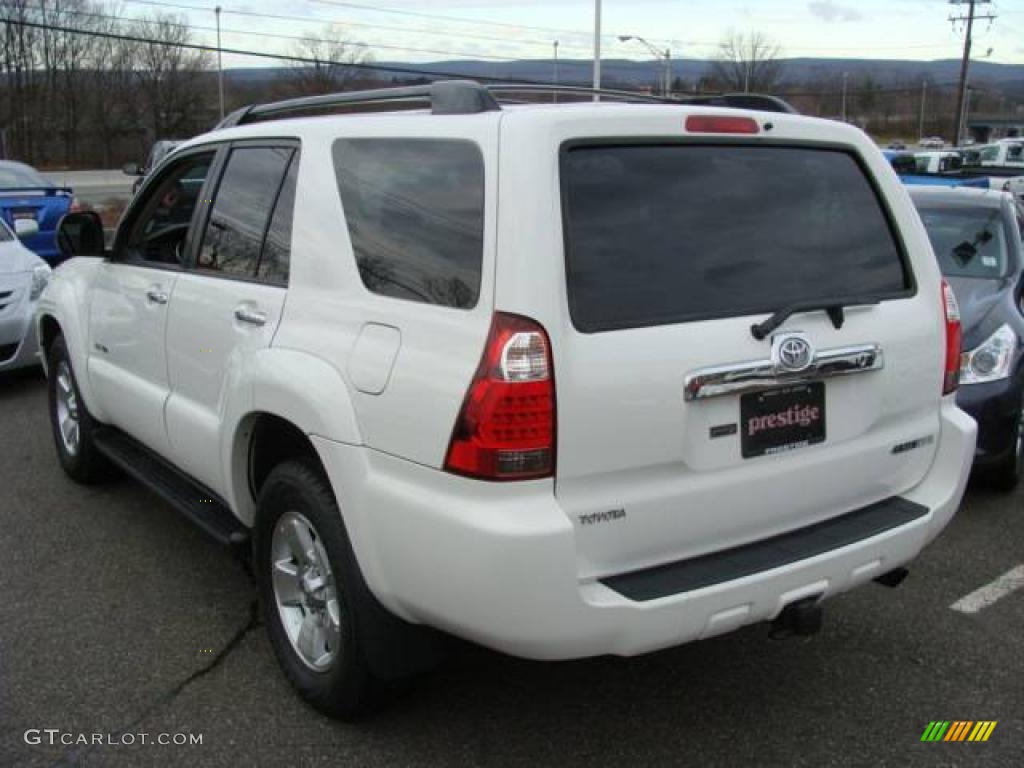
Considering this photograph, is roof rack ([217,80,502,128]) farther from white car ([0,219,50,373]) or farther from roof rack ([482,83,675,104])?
white car ([0,219,50,373])

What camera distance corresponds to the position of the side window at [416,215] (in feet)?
8.47

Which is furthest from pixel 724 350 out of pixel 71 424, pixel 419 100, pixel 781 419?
pixel 71 424

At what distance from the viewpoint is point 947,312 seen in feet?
10.8

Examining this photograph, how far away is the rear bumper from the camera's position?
2.41 m

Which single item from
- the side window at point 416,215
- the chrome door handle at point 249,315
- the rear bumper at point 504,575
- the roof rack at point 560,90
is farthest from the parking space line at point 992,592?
the chrome door handle at point 249,315

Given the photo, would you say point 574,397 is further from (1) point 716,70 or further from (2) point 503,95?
(1) point 716,70

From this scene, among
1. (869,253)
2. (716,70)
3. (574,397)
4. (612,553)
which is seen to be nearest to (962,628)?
(869,253)

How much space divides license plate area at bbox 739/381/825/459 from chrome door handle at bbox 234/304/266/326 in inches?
62.8

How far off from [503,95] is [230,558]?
8.08 feet

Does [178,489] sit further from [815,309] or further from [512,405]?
[815,309]

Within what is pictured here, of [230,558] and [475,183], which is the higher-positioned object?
[475,183]

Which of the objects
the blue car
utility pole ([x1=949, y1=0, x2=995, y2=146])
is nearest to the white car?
the blue car

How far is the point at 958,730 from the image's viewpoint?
10.3 feet

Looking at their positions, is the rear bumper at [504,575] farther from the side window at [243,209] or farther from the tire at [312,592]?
the side window at [243,209]
